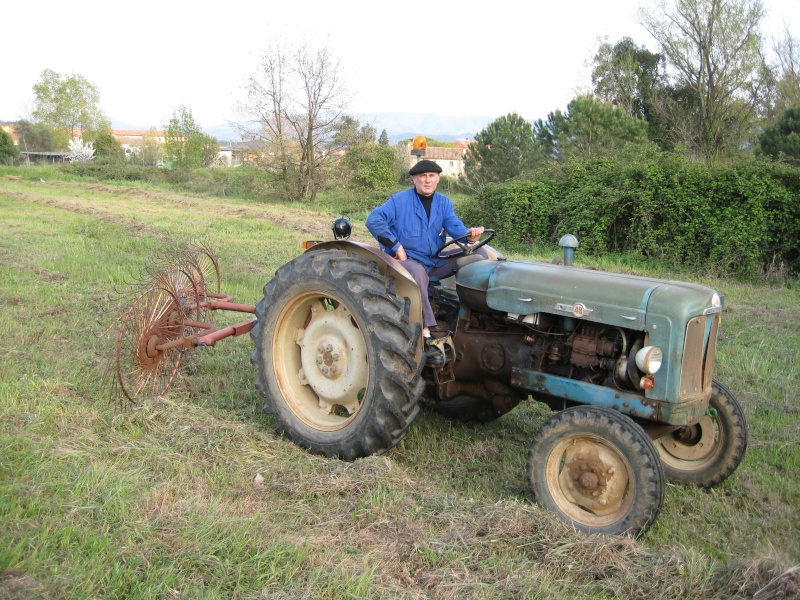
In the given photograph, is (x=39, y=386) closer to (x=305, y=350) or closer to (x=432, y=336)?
(x=305, y=350)

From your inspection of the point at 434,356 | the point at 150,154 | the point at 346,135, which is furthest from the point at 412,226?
the point at 150,154

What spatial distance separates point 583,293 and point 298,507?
1930 millimetres

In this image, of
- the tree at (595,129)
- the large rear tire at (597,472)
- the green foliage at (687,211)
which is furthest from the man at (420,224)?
the tree at (595,129)

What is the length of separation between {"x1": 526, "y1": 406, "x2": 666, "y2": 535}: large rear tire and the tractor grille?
475 mm

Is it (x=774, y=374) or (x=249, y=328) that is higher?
(x=249, y=328)

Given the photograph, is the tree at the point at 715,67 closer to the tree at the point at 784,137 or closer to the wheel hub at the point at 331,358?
the tree at the point at 784,137

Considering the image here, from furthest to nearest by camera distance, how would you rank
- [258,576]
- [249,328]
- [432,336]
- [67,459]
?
[249,328], [432,336], [67,459], [258,576]

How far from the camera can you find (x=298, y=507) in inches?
137

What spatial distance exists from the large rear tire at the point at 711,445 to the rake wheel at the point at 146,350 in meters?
3.45

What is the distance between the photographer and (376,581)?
2.82 m

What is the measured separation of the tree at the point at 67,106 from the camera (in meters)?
58.9

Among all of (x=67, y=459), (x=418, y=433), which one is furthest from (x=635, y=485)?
(x=67, y=459)

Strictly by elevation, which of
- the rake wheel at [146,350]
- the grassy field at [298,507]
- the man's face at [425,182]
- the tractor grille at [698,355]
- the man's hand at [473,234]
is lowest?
the grassy field at [298,507]

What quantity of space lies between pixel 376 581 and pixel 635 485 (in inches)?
56.3
